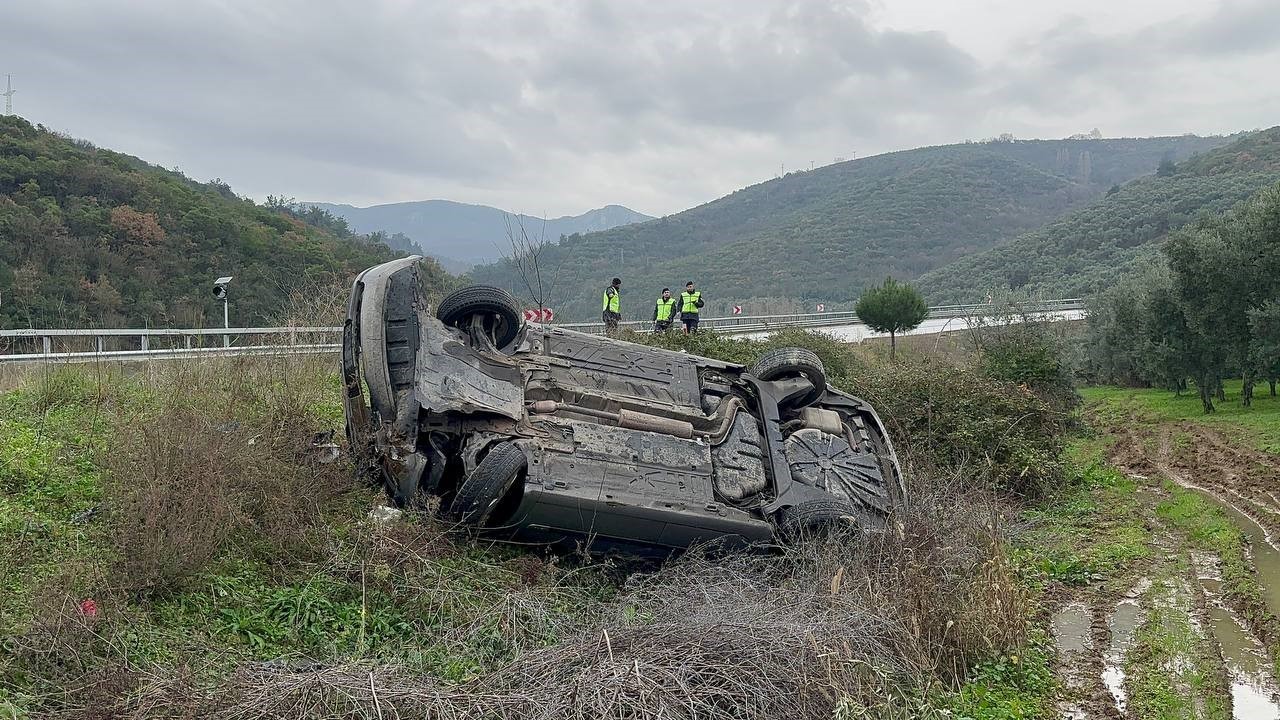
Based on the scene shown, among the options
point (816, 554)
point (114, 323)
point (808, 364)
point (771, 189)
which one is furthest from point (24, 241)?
point (771, 189)

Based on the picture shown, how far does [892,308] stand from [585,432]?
22.6 metres

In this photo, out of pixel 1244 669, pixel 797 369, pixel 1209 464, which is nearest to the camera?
pixel 1244 669

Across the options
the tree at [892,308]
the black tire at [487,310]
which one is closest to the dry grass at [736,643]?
the black tire at [487,310]

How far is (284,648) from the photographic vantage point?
5.89 metres

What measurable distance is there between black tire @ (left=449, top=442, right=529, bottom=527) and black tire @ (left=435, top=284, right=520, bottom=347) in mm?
1970

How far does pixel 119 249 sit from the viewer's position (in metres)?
22.6

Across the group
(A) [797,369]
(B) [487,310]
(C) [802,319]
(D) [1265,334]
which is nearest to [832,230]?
(C) [802,319]

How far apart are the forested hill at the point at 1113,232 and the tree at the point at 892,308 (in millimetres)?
18827

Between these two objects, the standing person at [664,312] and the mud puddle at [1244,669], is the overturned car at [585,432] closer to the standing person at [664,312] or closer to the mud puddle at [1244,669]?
the mud puddle at [1244,669]

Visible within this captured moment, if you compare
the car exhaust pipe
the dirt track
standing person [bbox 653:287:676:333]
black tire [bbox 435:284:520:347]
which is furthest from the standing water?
standing person [bbox 653:287:676:333]

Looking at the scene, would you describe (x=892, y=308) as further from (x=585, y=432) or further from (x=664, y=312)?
(x=585, y=432)

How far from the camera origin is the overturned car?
7.38m

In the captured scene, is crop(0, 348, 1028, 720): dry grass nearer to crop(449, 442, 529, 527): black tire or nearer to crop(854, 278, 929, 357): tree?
crop(449, 442, 529, 527): black tire

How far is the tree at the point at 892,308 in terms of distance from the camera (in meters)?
28.9
